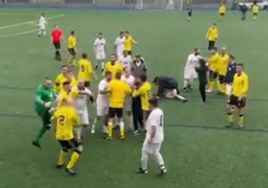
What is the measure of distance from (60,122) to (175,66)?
44.1 ft

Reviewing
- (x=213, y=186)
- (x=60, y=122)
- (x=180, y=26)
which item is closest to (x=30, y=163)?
(x=60, y=122)

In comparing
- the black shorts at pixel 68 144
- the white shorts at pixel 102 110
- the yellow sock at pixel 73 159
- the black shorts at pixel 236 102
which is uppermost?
the black shorts at pixel 236 102

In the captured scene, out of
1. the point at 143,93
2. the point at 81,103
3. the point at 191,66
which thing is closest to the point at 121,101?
the point at 143,93

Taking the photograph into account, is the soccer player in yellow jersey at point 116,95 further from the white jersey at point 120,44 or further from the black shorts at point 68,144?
the white jersey at point 120,44

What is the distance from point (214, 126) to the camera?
47.5ft

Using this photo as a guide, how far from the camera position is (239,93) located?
1391 centimetres

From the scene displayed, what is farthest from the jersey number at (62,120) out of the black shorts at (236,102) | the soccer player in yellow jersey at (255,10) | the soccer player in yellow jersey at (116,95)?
the soccer player in yellow jersey at (255,10)

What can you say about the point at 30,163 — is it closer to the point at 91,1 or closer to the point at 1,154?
the point at 1,154

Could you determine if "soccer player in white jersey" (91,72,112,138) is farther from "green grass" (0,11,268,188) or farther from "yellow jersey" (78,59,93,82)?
"yellow jersey" (78,59,93,82)

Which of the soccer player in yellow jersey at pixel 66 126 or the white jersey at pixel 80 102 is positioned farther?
the white jersey at pixel 80 102

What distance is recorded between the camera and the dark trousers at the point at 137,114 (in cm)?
1318

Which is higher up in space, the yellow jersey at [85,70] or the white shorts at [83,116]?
the yellow jersey at [85,70]

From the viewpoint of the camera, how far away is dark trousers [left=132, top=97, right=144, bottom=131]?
1318 centimetres

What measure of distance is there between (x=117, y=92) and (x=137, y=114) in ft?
3.61
